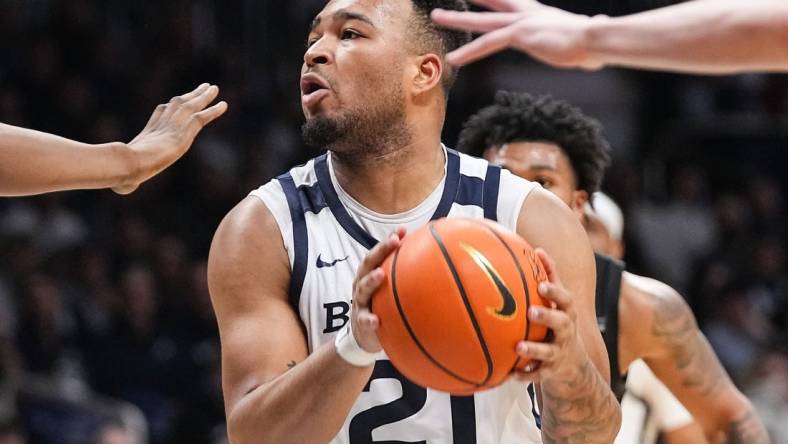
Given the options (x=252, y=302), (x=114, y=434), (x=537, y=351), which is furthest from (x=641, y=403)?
(x=114, y=434)

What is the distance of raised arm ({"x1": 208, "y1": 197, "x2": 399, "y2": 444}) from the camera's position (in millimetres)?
3209

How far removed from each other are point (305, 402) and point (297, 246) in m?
0.60

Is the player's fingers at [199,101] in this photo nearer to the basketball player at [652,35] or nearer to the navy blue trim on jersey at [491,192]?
the navy blue trim on jersey at [491,192]

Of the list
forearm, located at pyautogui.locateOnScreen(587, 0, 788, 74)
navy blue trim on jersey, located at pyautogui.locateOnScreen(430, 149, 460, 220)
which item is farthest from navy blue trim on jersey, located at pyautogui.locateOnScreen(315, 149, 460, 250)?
forearm, located at pyautogui.locateOnScreen(587, 0, 788, 74)

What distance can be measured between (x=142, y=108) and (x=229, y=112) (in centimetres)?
75

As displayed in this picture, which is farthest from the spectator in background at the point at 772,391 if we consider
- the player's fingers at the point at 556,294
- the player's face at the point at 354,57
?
the player's fingers at the point at 556,294

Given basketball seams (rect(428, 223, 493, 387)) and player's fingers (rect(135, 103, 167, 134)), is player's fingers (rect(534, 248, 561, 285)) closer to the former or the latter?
basketball seams (rect(428, 223, 493, 387))

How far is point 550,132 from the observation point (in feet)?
15.9

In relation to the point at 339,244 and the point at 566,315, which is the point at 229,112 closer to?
the point at 339,244

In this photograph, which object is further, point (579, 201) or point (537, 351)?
point (579, 201)

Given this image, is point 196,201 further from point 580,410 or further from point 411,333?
point 411,333

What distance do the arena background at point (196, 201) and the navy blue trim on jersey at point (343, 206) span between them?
3570 mm

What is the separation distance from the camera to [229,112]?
1032 cm

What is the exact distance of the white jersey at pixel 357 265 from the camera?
3629 millimetres
